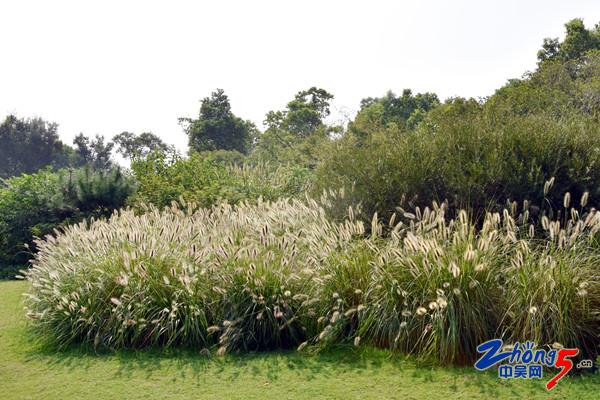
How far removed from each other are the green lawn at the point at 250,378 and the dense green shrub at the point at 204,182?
6.18 metres

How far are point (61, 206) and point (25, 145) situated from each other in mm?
39924

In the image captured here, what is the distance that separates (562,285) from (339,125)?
77.3ft

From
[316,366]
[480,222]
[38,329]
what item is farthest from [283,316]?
[480,222]

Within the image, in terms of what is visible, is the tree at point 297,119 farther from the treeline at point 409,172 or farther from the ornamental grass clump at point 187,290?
the ornamental grass clump at point 187,290

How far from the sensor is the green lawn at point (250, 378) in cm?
390

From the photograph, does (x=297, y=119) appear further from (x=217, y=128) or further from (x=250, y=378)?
(x=250, y=378)

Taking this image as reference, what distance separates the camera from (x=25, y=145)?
46469mm

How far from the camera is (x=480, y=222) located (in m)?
6.68

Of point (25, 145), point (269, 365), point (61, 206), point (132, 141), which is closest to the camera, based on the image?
point (269, 365)

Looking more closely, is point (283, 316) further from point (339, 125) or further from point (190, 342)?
point (339, 125)

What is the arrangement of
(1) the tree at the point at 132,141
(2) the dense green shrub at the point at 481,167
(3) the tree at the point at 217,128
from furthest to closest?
1. (1) the tree at the point at 132,141
2. (3) the tree at the point at 217,128
3. (2) the dense green shrub at the point at 481,167

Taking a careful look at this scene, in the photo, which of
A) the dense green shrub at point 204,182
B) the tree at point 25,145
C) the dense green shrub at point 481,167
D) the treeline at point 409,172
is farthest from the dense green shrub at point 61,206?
the tree at point 25,145

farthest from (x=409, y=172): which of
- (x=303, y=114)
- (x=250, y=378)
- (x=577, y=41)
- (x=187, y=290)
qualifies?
(x=303, y=114)

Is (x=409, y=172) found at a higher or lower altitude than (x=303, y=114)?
lower
